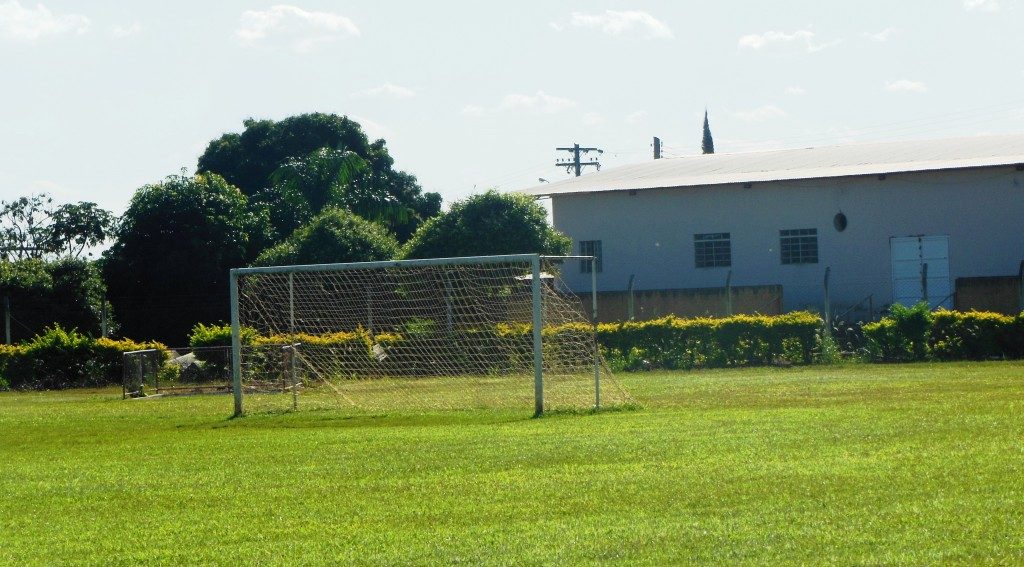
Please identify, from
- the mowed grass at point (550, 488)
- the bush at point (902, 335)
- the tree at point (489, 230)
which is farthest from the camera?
the tree at point (489, 230)

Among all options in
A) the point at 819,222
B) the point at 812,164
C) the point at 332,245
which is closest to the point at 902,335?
the point at 819,222

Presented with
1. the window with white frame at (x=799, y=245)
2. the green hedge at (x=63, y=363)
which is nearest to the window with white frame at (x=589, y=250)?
the window with white frame at (x=799, y=245)

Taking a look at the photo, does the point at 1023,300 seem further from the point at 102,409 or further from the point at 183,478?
the point at 183,478

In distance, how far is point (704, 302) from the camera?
33.8m

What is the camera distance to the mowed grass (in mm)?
7207

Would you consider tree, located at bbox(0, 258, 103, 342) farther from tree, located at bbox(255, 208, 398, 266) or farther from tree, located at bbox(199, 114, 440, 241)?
tree, located at bbox(199, 114, 440, 241)

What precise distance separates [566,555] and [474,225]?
32.6 metres

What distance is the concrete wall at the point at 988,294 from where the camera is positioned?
3212 cm

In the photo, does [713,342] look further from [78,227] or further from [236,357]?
[78,227]

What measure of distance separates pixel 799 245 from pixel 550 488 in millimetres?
32452

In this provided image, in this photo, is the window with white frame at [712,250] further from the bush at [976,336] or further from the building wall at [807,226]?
the bush at [976,336]

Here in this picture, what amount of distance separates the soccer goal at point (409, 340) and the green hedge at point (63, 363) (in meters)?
7.83

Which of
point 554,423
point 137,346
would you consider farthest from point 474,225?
point 554,423

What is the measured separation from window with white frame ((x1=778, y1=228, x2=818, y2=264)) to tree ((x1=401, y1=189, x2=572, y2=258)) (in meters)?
7.06
